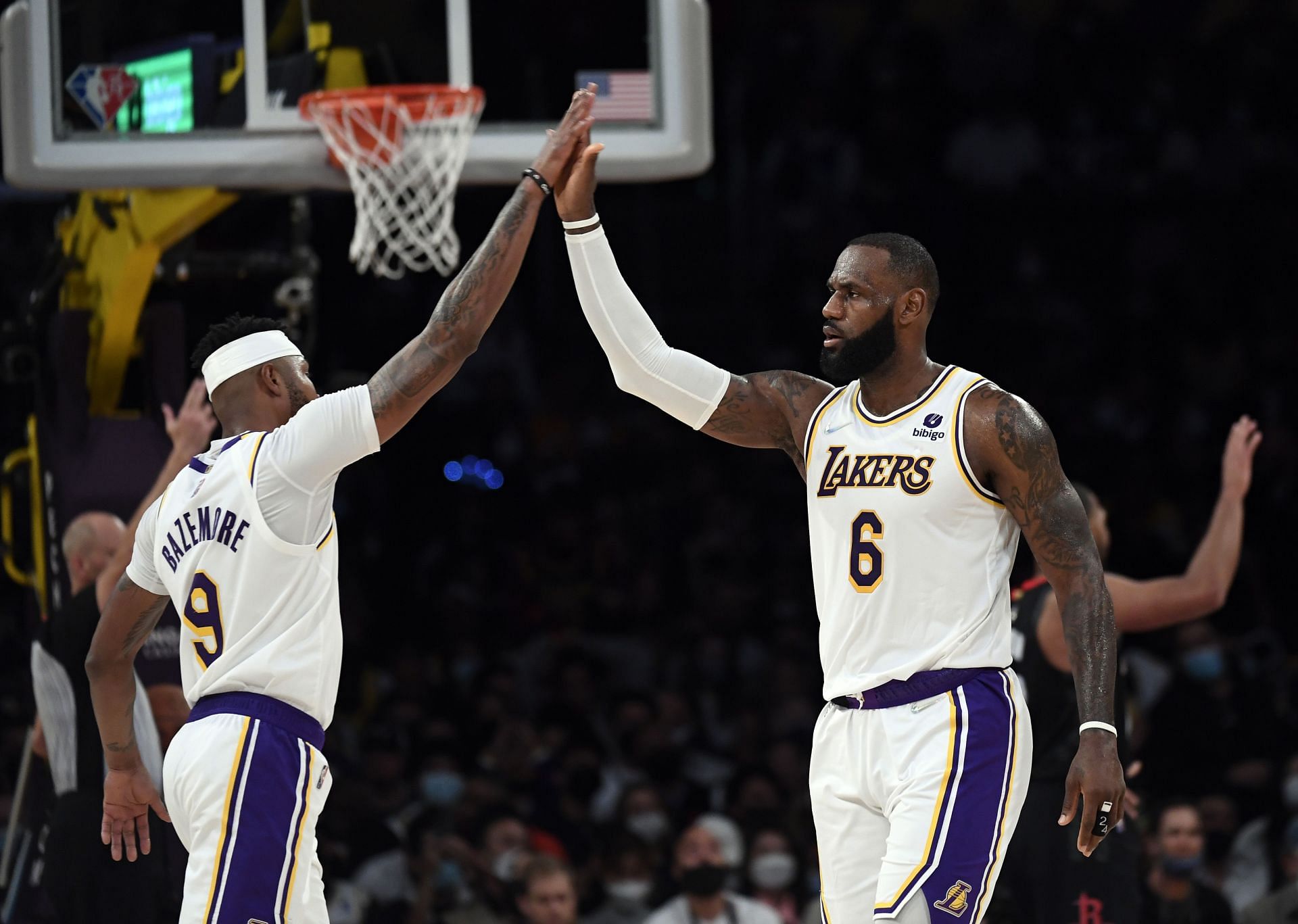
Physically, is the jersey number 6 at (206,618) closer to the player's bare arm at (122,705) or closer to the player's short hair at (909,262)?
the player's bare arm at (122,705)

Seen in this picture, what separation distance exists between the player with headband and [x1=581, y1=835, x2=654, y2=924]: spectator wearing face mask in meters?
5.07

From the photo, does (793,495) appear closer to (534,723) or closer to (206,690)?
(534,723)

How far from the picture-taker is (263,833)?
16.0 ft

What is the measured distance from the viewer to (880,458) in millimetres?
5215

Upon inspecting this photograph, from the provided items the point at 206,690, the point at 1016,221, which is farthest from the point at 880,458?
the point at 1016,221

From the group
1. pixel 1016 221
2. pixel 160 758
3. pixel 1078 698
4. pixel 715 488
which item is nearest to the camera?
pixel 1078 698

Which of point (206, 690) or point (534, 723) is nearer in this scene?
point (206, 690)

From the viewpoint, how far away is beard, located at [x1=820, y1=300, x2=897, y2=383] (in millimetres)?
5363

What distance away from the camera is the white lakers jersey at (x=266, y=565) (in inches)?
198

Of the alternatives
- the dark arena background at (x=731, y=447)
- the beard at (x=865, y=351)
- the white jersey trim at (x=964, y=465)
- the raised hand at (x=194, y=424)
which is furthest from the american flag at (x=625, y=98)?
the white jersey trim at (x=964, y=465)

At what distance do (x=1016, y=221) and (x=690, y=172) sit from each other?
9.10 metres

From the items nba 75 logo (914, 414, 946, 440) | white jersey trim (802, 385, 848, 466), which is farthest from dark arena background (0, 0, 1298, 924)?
nba 75 logo (914, 414, 946, 440)

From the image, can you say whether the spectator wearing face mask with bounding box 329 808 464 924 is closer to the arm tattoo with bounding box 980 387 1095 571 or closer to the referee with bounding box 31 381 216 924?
the referee with bounding box 31 381 216 924

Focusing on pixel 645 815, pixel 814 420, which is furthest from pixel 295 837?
pixel 645 815
